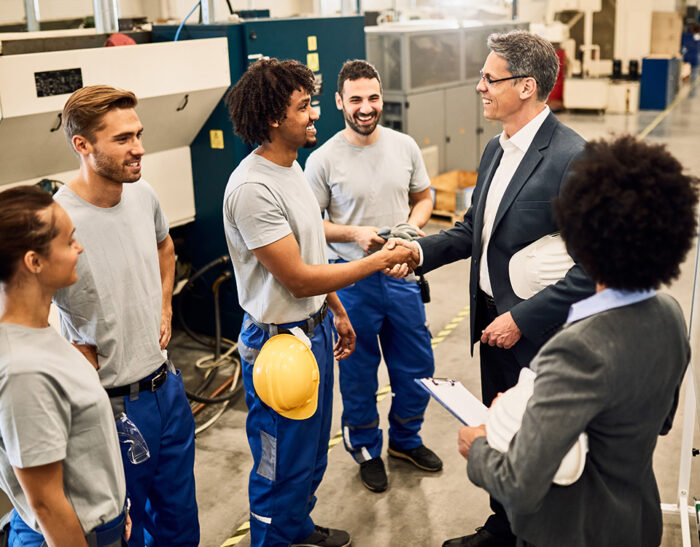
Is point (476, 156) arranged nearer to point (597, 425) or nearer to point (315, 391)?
point (315, 391)

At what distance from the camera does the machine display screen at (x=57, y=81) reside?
3238mm

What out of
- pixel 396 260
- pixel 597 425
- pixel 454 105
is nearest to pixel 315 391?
pixel 396 260

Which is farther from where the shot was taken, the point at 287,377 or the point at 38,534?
the point at 287,377

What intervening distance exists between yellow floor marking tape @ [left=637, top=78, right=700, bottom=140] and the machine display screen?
26.8 ft

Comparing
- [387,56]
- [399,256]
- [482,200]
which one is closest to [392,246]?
[399,256]

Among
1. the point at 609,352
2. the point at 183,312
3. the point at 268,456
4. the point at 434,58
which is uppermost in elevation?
the point at 434,58

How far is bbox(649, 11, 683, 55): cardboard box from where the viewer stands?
14548 millimetres

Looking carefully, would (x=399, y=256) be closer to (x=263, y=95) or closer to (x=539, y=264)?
(x=539, y=264)

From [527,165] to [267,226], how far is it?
89 cm

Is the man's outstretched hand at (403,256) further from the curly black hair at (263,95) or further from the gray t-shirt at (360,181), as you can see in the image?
the curly black hair at (263,95)

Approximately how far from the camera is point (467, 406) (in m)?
1.81

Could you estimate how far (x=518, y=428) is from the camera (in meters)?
1.48

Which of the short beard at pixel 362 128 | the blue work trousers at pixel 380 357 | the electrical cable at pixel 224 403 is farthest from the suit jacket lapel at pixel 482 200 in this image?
the electrical cable at pixel 224 403

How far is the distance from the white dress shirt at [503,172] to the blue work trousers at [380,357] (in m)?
0.69
